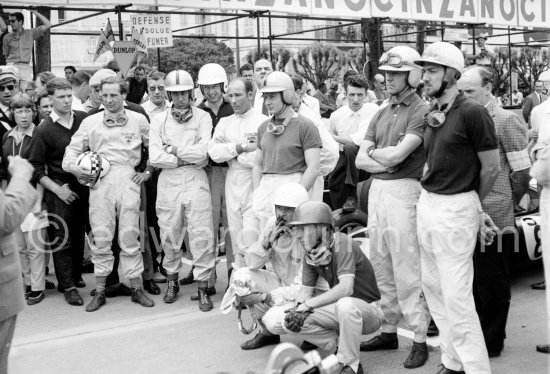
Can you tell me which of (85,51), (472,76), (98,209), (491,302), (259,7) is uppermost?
(85,51)

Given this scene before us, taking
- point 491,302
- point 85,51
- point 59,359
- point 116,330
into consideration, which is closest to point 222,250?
point 116,330

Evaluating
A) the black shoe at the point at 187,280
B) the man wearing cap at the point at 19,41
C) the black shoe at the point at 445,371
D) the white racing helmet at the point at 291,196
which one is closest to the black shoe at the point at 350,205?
the black shoe at the point at 187,280

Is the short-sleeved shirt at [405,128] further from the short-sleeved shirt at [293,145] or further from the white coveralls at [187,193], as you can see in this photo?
the white coveralls at [187,193]

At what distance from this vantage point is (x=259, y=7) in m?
10.8

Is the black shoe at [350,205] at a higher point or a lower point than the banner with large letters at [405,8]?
lower

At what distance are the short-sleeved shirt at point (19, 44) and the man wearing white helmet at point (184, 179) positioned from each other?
5.85m

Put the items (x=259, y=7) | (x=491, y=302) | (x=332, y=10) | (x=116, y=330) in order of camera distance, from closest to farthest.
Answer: (x=491, y=302), (x=116, y=330), (x=259, y=7), (x=332, y=10)

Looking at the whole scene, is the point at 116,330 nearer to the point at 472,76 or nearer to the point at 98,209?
the point at 98,209

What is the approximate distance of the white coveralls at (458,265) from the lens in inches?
195

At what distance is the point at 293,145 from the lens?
6.73m

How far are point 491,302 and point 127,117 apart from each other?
3950mm

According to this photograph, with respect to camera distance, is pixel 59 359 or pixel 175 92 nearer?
pixel 59 359

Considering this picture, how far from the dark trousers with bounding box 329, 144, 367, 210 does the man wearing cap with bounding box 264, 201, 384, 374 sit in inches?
130

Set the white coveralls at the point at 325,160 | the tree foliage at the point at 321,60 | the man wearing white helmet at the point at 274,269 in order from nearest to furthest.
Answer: the man wearing white helmet at the point at 274,269 → the white coveralls at the point at 325,160 → the tree foliage at the point at 321,60
